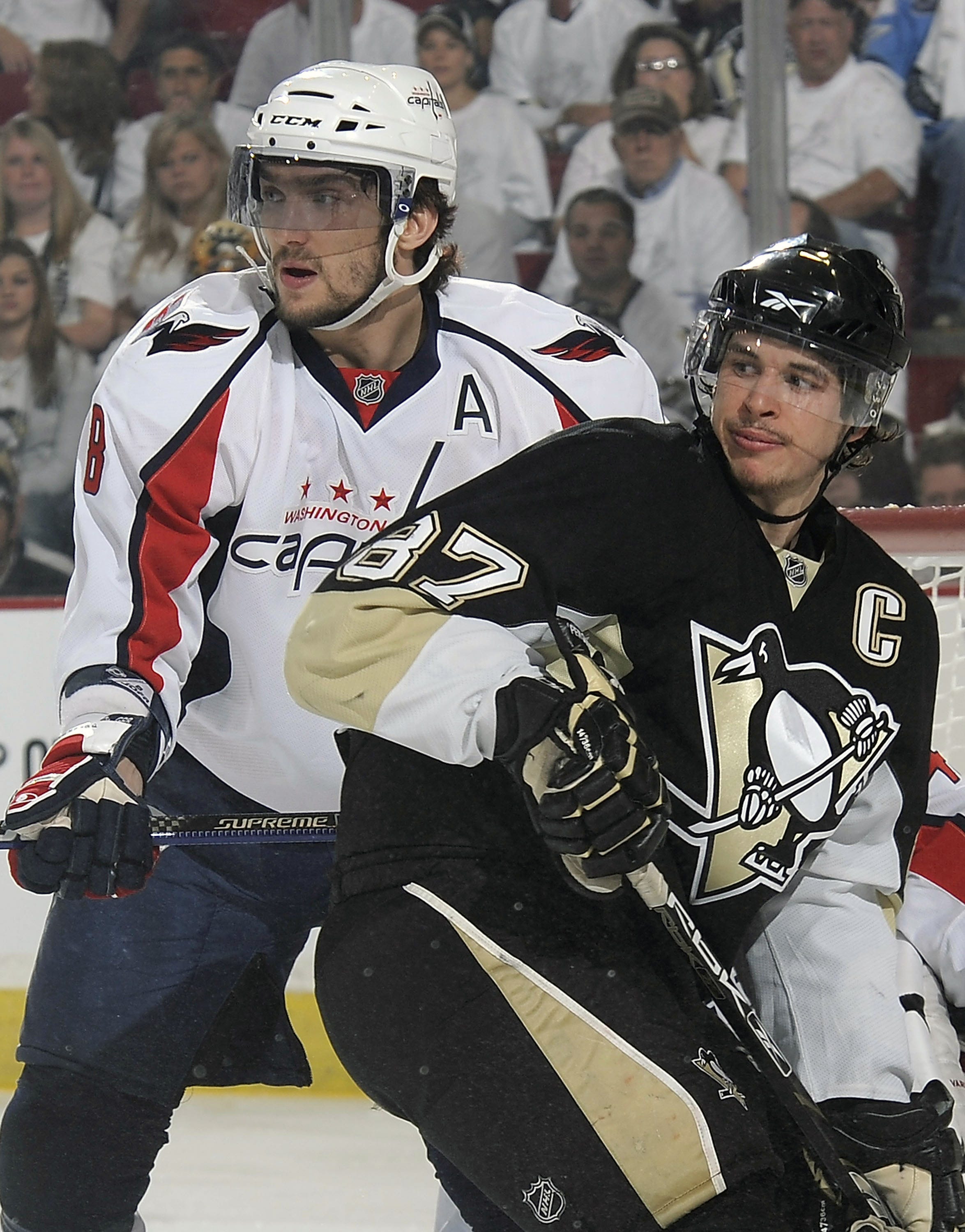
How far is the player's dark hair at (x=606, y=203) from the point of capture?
3.68 m

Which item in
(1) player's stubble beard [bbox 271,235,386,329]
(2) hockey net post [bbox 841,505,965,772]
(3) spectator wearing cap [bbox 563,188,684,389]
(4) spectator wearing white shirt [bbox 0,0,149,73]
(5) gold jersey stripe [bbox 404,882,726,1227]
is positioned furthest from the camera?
(4) spectator wearing white shirt [bbox 0,0,149,73]

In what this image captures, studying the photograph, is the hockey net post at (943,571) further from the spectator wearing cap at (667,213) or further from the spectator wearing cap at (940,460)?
the spectator wearing cap at (667,213)

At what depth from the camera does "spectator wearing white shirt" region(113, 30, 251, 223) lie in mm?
3740

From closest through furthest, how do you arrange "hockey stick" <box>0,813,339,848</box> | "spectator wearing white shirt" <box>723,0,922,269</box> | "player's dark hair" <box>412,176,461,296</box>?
"hockey stick" <box>0,813,339,848</box>, "player's dark hair" <box>412,176,461,296</box>, "spectator wearing white shirt" <box>723,0,922,269</box>

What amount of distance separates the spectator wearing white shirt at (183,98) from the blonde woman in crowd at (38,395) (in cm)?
30

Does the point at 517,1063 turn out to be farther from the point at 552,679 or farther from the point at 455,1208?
the point at 455,1208

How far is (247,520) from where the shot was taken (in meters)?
1.72

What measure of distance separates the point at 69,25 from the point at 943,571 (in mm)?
2533

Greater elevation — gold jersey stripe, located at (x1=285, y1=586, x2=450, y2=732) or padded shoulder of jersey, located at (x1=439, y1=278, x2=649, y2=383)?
padded shoulder of jersey, located at (x1=439, y1=278, x2=649, y2=383)

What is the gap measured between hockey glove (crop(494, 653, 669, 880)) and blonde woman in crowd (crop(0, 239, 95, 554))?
2.41m

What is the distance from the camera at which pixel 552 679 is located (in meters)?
1.27

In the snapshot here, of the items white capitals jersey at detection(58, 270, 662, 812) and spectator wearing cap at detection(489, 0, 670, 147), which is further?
spectator wearing cap at detection(489, 0, 670, 147)

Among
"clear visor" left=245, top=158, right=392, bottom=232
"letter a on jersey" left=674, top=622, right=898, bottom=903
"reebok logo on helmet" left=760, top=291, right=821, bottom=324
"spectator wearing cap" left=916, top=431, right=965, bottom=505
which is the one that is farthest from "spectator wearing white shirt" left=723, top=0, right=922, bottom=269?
"letter a on jersey" left=674, top=622, right=898, bottom=903

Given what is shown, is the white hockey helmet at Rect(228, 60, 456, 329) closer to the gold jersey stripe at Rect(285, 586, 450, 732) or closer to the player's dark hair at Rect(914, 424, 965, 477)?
the gold jersey stripe at Rect(285, 586, 450, 732)
